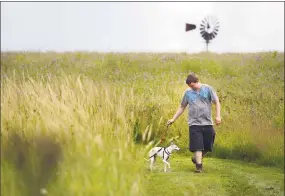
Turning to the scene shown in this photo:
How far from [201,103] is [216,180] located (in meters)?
1.26

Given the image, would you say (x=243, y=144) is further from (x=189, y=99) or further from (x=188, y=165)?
(x=189, y=99)

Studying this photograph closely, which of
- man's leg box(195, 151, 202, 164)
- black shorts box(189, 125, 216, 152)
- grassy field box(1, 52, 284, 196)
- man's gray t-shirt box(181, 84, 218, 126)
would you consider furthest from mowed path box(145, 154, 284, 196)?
man's gray t-shirt box(181, 84, 218, 126)

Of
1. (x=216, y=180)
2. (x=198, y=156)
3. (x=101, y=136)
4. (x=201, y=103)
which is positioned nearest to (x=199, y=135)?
(x=198, y=156)

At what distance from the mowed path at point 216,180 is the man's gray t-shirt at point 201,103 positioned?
0.86 metres

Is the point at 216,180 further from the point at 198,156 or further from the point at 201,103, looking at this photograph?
the point at 201,103

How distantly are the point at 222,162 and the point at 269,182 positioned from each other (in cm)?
170

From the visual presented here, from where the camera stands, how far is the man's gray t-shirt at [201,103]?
9016 mm

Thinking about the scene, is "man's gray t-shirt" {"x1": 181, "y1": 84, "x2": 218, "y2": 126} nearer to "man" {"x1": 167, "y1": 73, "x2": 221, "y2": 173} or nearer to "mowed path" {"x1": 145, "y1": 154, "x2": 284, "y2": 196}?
"man" {"x1": 167, "y1": 73, "x2": 221, "y2": 173}

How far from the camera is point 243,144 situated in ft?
36.4

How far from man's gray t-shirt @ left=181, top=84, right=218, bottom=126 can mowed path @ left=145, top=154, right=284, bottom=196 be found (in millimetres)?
857

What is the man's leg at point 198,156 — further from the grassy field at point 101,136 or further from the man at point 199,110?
the grassy field at point 101,136

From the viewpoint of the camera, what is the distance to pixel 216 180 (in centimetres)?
856

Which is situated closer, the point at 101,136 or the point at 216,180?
the point at 101,136

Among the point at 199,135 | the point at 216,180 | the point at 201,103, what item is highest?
the point at 201,103
